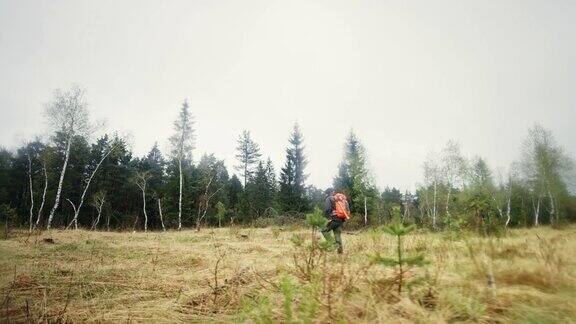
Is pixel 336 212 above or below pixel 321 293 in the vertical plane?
above

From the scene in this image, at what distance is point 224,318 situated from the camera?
10.9ft

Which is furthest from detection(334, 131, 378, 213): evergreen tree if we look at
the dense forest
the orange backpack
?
the orange backpack

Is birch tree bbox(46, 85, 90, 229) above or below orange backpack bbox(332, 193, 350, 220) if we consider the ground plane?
above

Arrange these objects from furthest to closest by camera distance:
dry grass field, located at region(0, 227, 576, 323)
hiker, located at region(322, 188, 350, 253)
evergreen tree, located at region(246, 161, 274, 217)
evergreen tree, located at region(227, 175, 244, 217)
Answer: evergreen tree, located at region(227, 175, 244, 217) → evergreen tree, located at region(246, 161, 274, 217) → hiker, located at region(322, 188, 350, 253) → dry grass field, located at region(0, 227, 576, 323)

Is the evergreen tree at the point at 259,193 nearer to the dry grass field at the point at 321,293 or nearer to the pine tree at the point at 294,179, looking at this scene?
the pine tree at the point at 294,179

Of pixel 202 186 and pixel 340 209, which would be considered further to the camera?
pixel 202 186

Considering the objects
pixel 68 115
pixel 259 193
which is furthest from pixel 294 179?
pixel 68 115

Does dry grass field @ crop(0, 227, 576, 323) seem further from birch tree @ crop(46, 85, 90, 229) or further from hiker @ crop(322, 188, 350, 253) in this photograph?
birch tree @ crop(46, 85, 90, 229)

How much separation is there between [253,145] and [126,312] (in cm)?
5219

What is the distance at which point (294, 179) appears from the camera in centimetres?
4450

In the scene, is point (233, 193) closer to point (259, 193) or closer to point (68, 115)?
point (259, 193)

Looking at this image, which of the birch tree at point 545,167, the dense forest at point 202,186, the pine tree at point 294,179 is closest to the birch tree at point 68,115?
the dense forest at point 202,186

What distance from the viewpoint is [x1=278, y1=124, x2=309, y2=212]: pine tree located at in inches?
1602

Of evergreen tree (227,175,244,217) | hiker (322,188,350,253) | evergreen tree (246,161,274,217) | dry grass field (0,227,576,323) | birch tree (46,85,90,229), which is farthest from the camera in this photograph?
evergreen tree (227,175,244,217)
